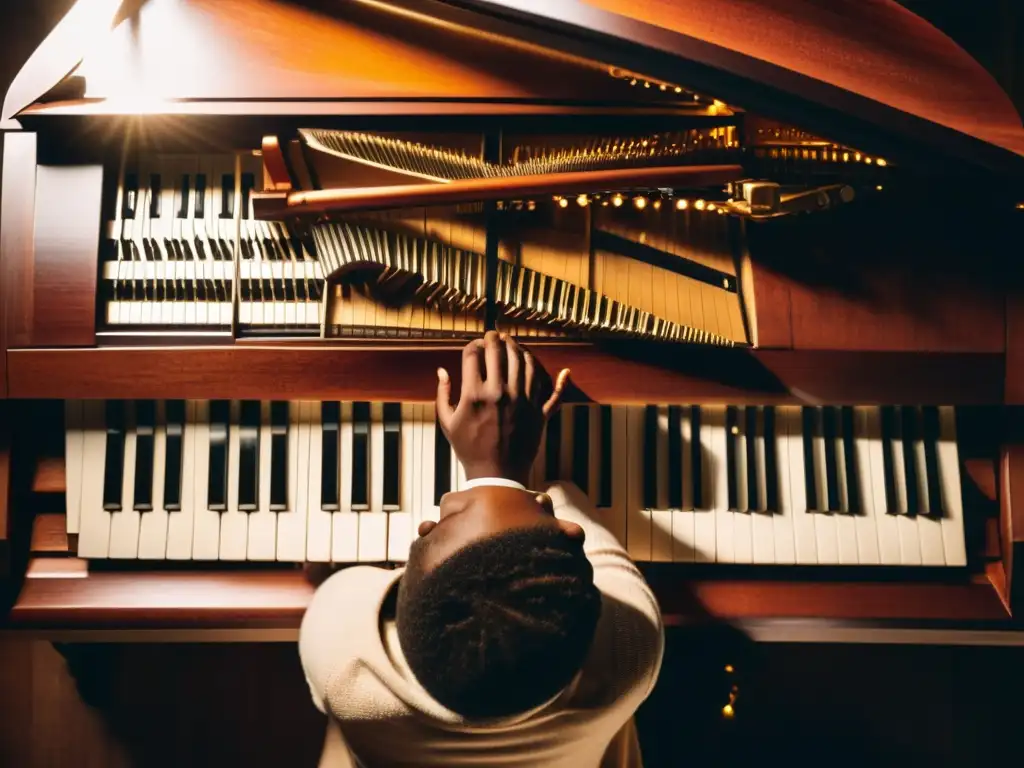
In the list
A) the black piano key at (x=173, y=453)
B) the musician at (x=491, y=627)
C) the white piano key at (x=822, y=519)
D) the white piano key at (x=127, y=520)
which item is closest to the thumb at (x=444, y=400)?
the musician at (x=491, y=627)

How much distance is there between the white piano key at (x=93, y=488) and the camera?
52.3 inches

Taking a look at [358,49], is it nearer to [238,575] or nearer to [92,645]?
[238,575]

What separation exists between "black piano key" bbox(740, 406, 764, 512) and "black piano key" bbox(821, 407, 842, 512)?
0.15 m

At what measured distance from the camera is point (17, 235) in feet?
4.25

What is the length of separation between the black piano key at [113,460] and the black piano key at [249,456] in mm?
243

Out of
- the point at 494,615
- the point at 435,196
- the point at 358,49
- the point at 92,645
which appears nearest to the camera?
the point at 494,615

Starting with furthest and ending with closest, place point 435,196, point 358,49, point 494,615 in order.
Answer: point 358,49 → point 435,196 → point 494,615

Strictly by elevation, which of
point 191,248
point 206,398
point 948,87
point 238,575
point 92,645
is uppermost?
point 948,87

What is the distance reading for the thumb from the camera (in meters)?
1.17

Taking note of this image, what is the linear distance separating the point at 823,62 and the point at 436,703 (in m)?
1.24

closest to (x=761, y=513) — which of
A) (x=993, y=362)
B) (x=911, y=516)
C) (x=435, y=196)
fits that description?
(x=911, y=516)

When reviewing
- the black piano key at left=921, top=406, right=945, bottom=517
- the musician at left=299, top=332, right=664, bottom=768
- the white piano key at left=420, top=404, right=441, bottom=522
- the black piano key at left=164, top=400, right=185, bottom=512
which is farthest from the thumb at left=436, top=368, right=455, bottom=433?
the black piano key at left=921, top=406, right=945, bottom=517

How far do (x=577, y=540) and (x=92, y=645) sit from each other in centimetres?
156

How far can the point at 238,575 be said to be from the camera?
1362mm
